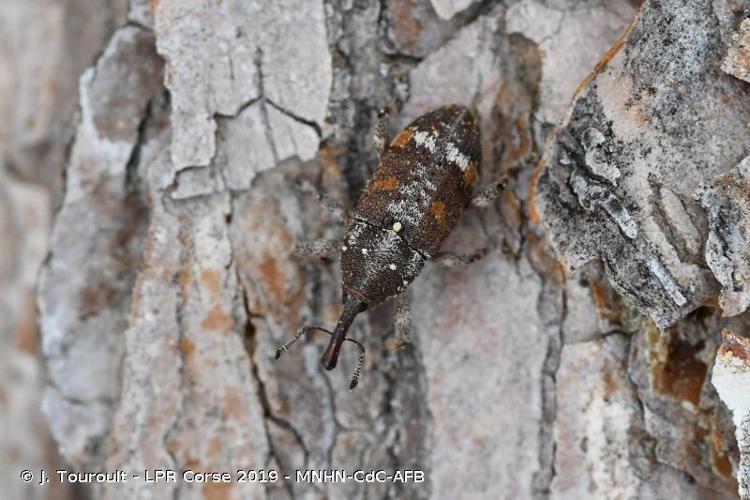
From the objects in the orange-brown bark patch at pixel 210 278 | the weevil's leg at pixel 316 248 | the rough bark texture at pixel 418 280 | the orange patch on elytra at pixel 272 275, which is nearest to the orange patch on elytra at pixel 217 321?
the rough bark texture at pixel 418 280

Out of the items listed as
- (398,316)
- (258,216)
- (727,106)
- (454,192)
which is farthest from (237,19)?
(727,106)

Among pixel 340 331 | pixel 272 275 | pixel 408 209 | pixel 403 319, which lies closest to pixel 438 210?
pixel 408 209

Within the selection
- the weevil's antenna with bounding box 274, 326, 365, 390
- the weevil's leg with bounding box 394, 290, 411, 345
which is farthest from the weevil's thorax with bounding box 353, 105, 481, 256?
the weevil's antenna with bounding box 274, 326, 365, 390

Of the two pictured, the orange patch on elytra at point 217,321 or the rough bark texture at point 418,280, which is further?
the orange patch on elytra at point 217,321

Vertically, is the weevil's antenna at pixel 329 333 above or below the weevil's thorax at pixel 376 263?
below

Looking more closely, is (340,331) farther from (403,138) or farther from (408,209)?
(403,138)

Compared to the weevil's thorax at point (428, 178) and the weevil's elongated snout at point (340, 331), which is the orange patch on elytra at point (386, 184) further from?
the weevil's elongated snout at point (340, 331)
